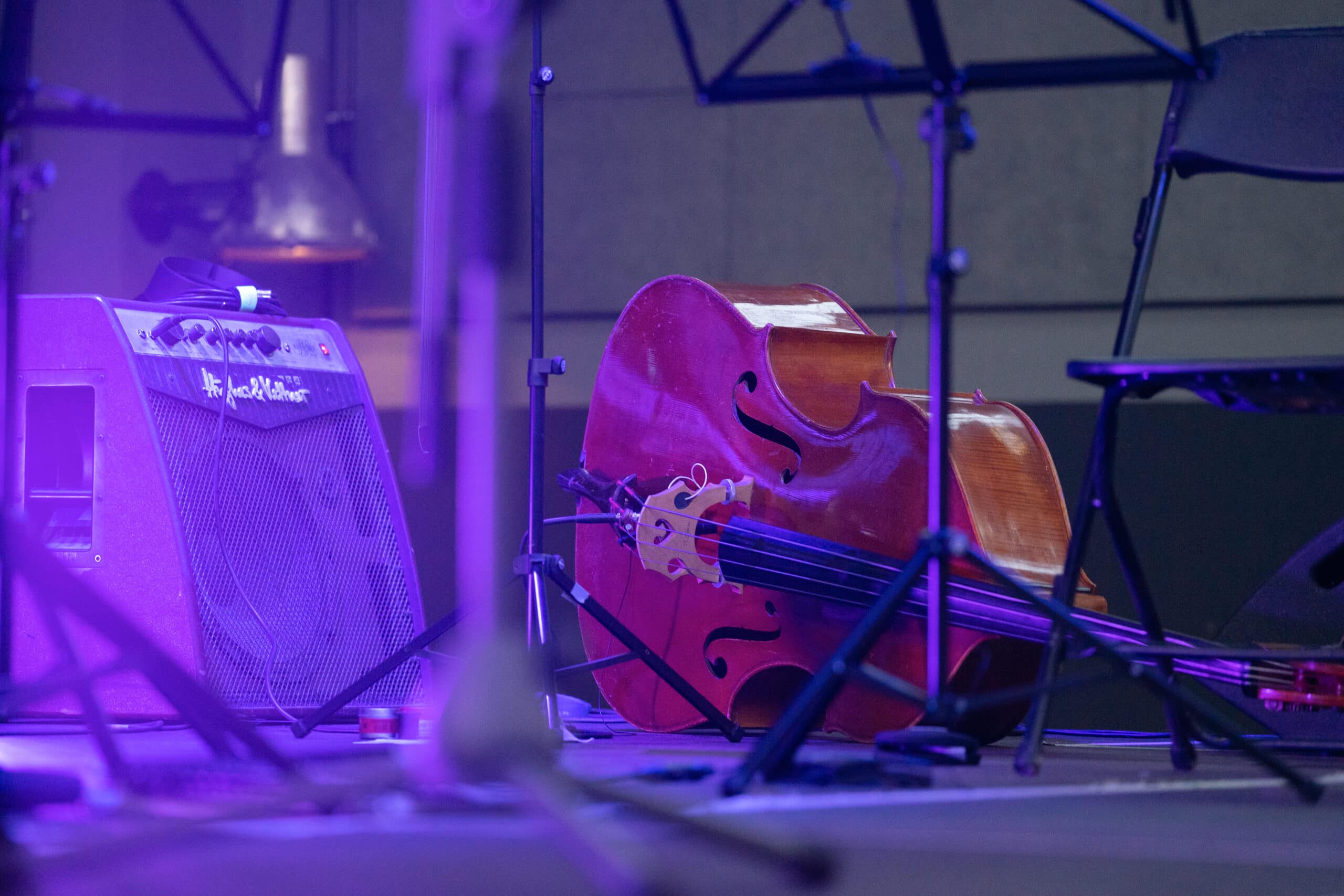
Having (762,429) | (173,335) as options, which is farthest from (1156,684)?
(173,335)

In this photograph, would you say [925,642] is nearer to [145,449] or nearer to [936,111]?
[936,111]

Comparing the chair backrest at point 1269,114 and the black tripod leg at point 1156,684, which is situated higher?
the chair backrest at point 1269,114

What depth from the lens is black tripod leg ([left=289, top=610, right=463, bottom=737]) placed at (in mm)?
1973

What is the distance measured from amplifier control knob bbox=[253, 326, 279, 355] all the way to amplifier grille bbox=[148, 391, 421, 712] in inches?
5.6

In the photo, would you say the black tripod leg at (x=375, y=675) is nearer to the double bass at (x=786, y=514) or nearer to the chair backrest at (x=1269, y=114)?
the double bass at (x=786, y=514)

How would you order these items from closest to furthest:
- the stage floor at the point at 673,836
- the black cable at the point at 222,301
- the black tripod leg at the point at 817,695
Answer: the stage floor at the point at 673,836 < the black tripod leg at the point at 817,695 < the black cable at the point at 222,301

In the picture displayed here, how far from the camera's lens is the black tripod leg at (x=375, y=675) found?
1.97m

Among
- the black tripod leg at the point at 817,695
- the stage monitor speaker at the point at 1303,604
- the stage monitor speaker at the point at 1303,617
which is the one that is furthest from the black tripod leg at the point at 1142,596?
the black tripod leg at the point at 817,695

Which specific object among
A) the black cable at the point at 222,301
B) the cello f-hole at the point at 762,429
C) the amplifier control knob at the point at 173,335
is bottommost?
the cello f-hole at the point at 762,429

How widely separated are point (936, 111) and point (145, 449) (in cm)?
136

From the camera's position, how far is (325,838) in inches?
44.4

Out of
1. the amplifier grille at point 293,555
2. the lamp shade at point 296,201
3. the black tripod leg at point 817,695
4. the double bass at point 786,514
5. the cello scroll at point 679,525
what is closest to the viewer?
the black tripod leg at point 817,695

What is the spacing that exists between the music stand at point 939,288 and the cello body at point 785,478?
1.09 feet

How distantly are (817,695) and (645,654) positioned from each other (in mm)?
638
